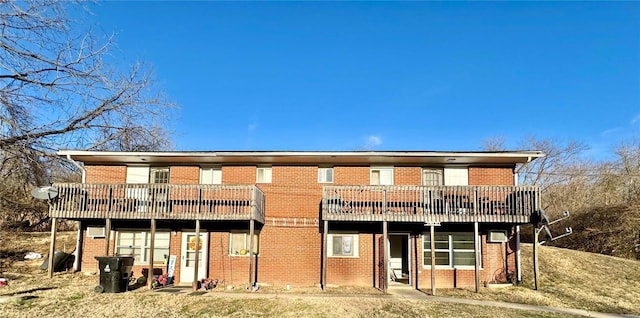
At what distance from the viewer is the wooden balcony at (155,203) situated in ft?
48.7

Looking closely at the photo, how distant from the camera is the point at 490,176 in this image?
16531 mm

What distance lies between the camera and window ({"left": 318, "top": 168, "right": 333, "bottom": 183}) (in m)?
16.8

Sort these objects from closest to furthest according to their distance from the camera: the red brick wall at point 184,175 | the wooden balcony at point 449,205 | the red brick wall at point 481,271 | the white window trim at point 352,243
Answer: the wooden balcony at point 449,205, the red brick wall at point 481,271, the white window trim at point 352,243, the red brick wall at point 184,175

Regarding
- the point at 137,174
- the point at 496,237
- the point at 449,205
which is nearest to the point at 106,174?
the point at 137,174

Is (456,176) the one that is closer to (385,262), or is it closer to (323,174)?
(385,262)

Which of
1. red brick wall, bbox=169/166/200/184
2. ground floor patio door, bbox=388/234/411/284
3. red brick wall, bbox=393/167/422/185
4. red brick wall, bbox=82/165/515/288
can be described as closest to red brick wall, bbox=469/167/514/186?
red brick wall, bbox=82/165/515/288

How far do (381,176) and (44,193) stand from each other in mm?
11666

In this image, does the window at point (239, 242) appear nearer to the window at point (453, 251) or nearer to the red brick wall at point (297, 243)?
the red brick wall at point (297, 243)

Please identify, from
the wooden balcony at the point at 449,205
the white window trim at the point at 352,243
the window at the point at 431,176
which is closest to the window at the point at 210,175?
the wooden balcony at the point at 449,205

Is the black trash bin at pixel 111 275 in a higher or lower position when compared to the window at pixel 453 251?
lower

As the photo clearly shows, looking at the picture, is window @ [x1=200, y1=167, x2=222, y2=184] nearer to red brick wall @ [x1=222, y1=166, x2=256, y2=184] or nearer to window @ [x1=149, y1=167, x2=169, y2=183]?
red brick wall @ [x1=222, y1=166, x2=256, y2=184]

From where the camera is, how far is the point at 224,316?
438 inches

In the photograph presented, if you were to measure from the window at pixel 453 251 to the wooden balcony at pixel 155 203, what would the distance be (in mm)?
6602

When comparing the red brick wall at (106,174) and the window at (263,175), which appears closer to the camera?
the window at (263,175)
